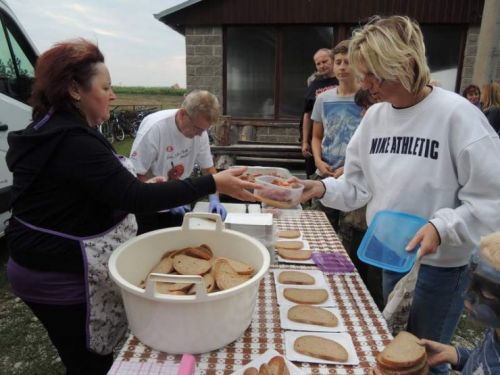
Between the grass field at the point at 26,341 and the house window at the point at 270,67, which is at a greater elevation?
the house window at the point at 270,67

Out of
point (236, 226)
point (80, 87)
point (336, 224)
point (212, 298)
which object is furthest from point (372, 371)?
point (336, 224)

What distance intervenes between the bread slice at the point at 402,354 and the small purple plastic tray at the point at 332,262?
619 millimetres

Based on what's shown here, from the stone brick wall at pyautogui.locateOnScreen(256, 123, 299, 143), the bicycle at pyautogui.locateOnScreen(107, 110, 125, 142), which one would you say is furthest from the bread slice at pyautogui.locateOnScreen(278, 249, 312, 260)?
the bicycle at pyautogui.locateOnScreen(107, 110, 125, 142)

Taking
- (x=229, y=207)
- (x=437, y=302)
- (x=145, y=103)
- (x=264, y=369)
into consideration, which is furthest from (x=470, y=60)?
(x=145, y=103)

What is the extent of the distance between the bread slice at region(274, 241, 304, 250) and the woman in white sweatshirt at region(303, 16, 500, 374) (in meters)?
0.47

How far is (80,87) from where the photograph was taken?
1.28 meters

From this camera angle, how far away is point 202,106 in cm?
225

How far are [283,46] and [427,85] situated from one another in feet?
18.6

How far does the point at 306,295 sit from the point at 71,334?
871 millimetres

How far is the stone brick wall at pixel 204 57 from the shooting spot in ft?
21.6

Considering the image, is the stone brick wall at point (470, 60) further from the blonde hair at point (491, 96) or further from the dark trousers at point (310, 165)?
the dark trousers at point (310, 165)

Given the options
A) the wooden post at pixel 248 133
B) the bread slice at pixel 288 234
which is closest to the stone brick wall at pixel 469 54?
the wooden post at pixel 248 133

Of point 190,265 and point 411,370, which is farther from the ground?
point 190,265

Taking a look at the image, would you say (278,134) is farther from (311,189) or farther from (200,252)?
(200,252)
